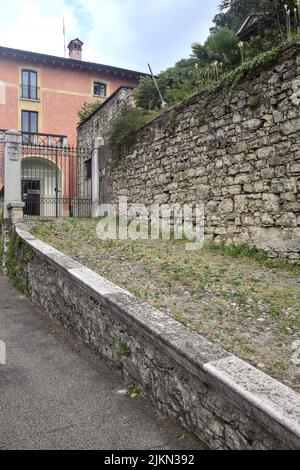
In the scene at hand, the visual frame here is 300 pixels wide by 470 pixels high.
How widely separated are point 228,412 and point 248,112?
4.73 metres

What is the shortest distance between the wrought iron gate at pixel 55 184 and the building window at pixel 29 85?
581 centimetres

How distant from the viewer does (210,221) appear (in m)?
6.33

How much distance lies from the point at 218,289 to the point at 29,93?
20.5 metres

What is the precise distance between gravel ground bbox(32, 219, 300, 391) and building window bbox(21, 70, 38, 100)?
16.9 meters

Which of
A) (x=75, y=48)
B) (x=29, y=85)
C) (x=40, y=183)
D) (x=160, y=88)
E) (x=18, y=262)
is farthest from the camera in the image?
(x=75, y=48)

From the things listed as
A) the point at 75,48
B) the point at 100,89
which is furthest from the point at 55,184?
the point at 75,48

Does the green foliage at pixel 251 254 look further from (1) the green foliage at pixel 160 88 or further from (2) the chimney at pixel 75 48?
(2) the chimney at pixel 75 48

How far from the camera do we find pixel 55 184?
43.3ft

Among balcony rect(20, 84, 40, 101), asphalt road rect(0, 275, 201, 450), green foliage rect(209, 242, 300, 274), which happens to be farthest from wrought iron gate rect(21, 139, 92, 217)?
asphalt road rect(0, 275, 201, 450)

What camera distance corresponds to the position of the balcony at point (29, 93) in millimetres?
20562

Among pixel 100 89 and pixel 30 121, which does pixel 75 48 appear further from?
pixel 30 121

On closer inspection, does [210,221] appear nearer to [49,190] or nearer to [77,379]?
[77,379]

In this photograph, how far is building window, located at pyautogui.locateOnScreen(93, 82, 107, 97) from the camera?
22.2m

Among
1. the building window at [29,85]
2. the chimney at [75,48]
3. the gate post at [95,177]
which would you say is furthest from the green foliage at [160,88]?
the chimney at [75,48]
